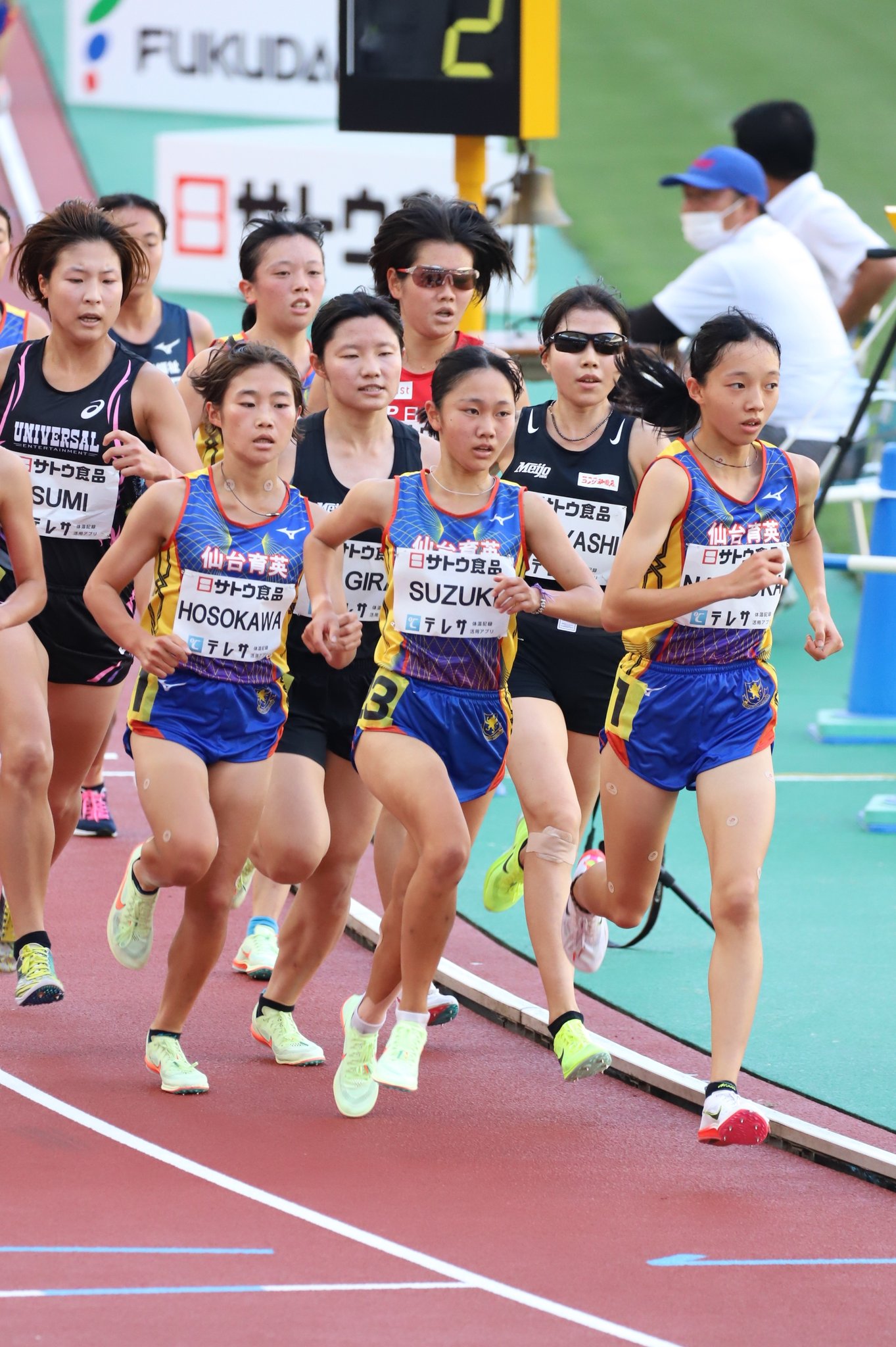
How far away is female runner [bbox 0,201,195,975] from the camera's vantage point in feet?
21.7

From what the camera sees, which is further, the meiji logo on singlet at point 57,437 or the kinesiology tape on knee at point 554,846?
the meiji logo on singlet at point 57,437

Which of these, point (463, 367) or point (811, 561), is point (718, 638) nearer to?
point (811, 561)

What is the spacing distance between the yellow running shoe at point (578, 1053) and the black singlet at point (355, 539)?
1.30 metres

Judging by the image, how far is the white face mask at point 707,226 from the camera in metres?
10.3

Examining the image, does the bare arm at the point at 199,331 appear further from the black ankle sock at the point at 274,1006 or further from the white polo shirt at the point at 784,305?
the black ankle sock at the point at 274,1006

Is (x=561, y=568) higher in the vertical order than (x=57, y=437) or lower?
lower

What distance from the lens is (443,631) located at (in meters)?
5.89

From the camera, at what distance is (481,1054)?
6.84m

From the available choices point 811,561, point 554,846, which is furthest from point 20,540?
point 811,561

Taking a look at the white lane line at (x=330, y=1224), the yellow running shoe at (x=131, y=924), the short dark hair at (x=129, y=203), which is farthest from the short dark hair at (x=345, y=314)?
the short dark hair at (x=129, y=203)

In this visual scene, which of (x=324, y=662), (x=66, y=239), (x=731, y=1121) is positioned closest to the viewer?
(x=731, y=1121)

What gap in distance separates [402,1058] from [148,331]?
434 cm

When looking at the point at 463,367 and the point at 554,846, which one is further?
the point at 554,846

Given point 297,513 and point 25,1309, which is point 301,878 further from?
point 25,1309
